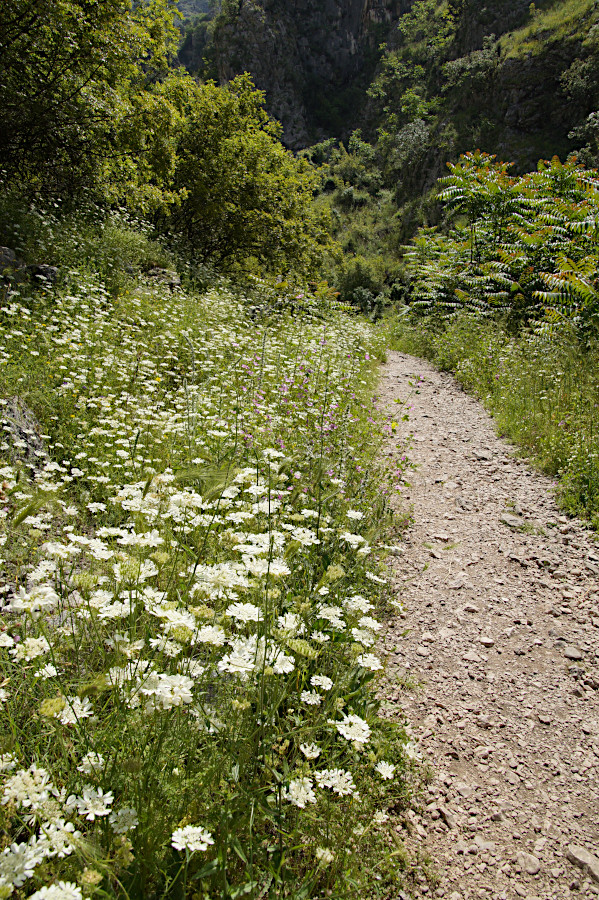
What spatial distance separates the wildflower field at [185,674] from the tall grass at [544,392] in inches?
75.7

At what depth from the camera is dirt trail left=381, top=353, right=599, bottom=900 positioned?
1.96 m

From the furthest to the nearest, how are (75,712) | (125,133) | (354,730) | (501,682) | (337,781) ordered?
(125,133)
(501,682)
(354,730)
(337,781)
(75,712)

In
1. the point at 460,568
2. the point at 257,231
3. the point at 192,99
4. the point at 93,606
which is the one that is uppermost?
the point at 192,99

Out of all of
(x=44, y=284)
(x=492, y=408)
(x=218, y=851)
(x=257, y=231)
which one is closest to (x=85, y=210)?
(x=44, y=284)

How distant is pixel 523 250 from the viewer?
10836 mm

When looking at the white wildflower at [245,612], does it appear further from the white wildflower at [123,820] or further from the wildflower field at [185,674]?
the white wildflower at [123,820]

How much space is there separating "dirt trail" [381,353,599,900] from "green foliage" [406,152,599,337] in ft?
16.0

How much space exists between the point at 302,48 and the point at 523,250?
7034 cm

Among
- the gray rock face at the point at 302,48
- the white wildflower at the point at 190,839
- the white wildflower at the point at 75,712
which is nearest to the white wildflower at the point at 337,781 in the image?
the white wildflower at the point at 190,839

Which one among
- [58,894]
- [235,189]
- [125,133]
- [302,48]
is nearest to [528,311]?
[125,133]

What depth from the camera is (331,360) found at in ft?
24.2

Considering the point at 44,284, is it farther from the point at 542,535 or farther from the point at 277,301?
the point at 542,535

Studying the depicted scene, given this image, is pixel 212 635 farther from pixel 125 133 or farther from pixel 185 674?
pixel 125 133

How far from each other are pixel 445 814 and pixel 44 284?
7.17 meters
